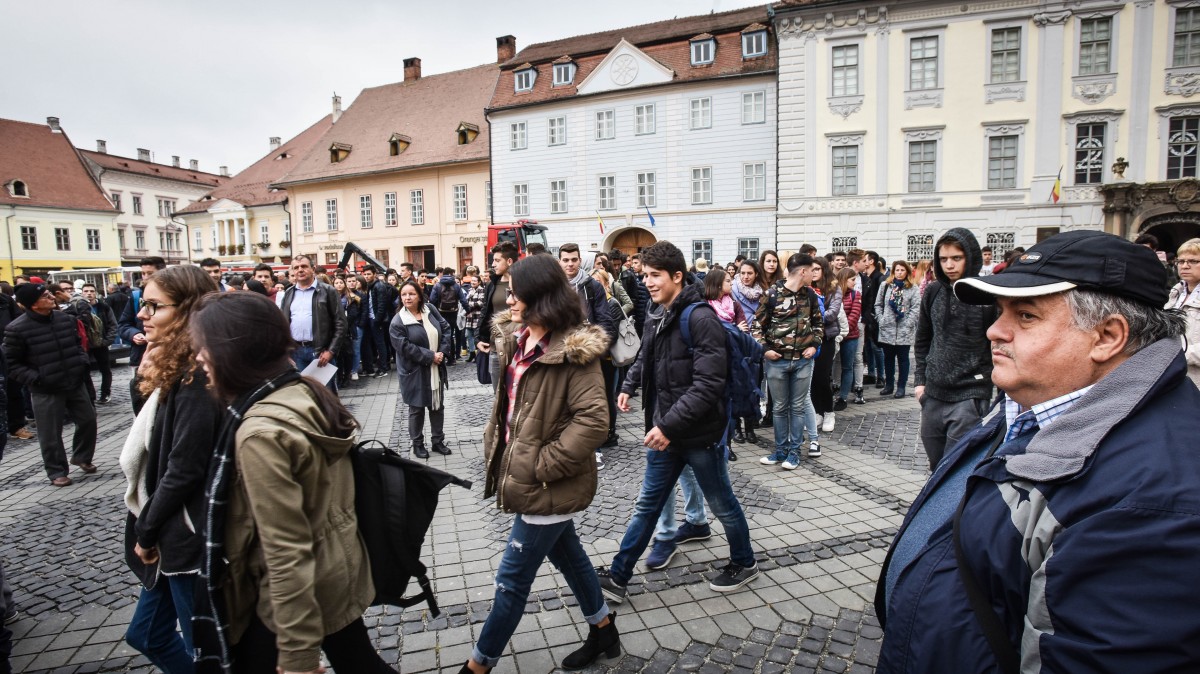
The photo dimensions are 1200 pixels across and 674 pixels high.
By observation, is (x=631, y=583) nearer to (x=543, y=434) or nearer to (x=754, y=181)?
(x=543, y=434)

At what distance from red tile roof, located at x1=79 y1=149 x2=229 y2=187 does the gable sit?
163 feet

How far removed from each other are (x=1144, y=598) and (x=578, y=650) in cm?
250

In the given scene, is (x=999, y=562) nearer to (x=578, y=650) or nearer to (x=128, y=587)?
(x=578, y=650)

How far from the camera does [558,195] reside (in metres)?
31.2

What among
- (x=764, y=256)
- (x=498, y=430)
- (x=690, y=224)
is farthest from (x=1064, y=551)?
(x=690, y=224)

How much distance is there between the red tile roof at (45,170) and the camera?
4359 cm

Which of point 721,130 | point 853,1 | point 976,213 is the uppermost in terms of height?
point 853,1

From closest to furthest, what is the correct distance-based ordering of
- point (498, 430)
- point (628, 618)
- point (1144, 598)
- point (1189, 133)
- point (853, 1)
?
1. point (1144, 598)
2. point (498, 430)
3. point (628, 618)
4. point (1189, 133)
5. point (853, 1)

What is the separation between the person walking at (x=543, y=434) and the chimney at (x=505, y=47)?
39.5 m

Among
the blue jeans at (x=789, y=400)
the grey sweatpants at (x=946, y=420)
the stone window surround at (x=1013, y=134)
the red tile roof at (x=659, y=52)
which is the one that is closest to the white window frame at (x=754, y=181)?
the red tile roof at (x=659, y=52)

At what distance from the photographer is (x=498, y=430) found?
9.89 ft

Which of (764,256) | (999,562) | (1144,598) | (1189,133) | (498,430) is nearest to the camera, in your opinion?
(1144,598)

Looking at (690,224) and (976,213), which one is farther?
(690,224)

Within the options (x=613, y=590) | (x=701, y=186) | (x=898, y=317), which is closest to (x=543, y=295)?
(x=613, y=590)
